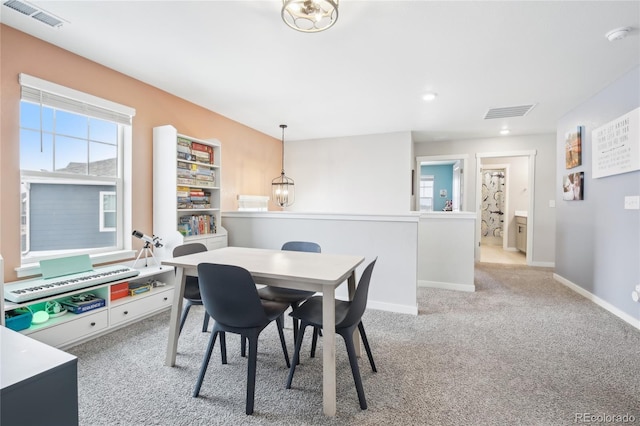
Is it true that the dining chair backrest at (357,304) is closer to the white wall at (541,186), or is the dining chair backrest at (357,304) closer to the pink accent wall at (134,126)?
the pink accent wall at (134,126)

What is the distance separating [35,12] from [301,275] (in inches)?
104

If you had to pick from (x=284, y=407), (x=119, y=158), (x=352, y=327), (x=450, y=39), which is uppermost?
(x=450, y=39)

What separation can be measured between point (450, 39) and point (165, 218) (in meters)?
3.28

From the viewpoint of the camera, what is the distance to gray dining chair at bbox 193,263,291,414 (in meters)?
1.59

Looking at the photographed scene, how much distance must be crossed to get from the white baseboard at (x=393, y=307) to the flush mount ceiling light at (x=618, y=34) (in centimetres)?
279

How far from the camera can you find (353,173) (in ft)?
18.5

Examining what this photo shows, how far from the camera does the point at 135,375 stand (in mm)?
1952

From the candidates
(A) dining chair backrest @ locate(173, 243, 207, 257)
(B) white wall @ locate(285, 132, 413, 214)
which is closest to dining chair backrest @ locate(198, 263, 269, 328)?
(A) dining chair backrest @ locate(173, 243, 207, 257)

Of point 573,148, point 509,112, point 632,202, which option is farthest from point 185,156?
point 573,148

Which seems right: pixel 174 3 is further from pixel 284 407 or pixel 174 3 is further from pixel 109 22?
pixel 284 407

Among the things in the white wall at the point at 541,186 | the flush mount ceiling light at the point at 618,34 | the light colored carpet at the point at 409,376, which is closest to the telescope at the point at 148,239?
the light colored carpet at the point at 409,376

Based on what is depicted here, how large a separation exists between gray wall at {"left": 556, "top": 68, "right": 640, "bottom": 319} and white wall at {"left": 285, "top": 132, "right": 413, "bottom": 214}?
2.25m

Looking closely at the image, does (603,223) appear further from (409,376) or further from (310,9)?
(310,9)

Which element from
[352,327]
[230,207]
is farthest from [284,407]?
[230,207]
